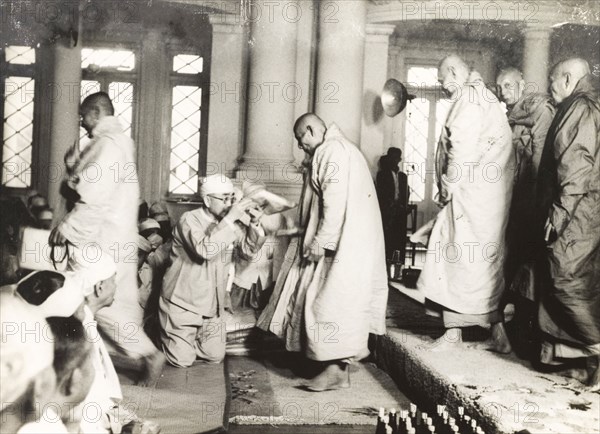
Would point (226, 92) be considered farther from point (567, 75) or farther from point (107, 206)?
point (567, 75)

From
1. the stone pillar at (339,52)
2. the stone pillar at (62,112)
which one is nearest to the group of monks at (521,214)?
the stone pillar at (339,52)

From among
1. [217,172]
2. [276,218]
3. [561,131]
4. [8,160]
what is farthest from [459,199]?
[8,160]

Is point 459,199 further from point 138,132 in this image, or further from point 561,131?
point 138,132

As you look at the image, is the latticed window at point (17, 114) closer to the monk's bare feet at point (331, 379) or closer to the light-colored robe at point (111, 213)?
the light-colored robe at point (111, 213)

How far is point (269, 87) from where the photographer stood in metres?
4.42

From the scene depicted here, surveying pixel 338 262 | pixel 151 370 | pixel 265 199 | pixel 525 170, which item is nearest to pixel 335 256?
pixel 338 262

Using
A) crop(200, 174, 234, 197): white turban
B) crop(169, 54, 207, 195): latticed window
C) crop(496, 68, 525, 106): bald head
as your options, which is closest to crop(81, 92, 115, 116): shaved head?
crop(169, 54, 207, 195): latticed window

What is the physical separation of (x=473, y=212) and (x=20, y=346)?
8.25ft

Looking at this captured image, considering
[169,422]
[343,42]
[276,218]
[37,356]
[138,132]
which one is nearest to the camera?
[37,356]

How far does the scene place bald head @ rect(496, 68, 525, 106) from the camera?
461 cm

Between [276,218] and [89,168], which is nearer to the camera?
[89,168]

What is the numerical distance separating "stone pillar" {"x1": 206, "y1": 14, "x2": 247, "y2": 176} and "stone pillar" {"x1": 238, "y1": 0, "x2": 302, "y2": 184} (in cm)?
5

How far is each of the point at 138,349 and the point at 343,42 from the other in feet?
6.29

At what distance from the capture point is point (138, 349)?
156 inches
